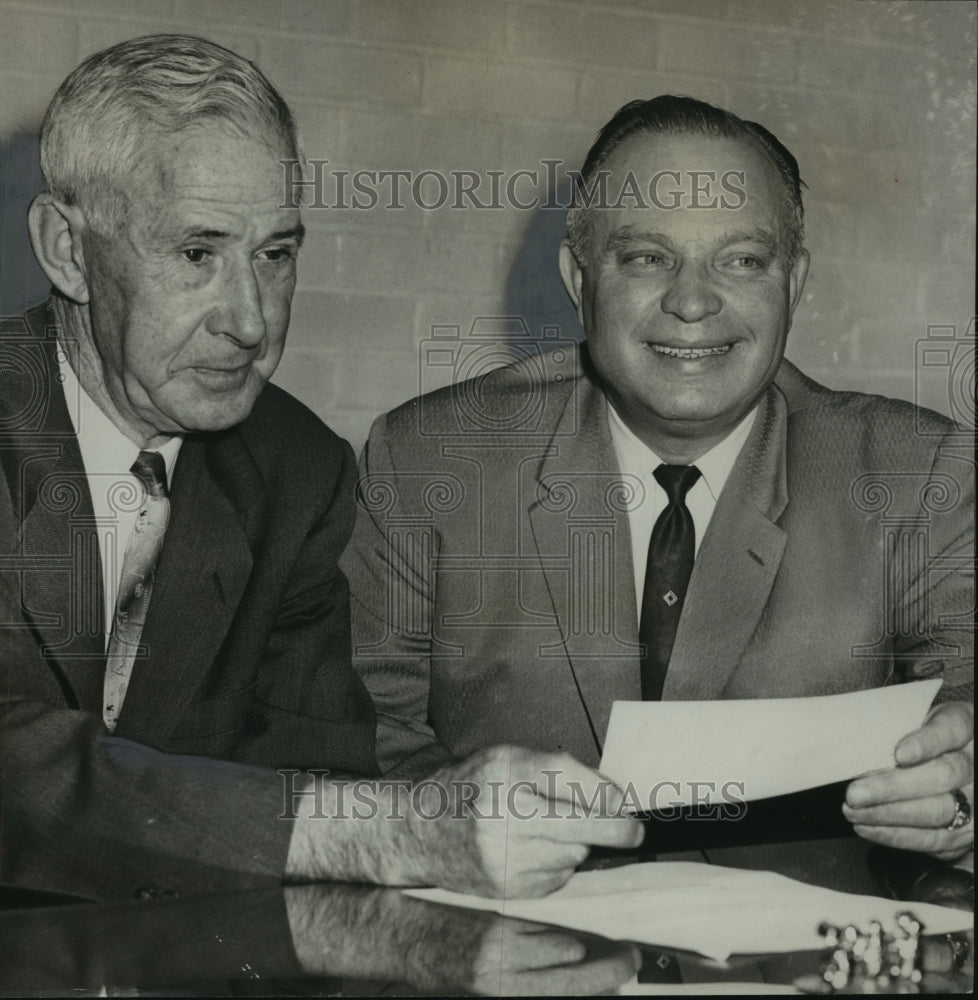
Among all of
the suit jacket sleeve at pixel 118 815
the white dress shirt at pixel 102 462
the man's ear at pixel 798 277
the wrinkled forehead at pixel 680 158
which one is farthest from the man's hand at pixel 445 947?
the wrinkled forehead at pixel 680 158

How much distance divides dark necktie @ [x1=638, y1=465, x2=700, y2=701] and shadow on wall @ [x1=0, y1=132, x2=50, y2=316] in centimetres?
132

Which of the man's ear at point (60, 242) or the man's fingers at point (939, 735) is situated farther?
the man's fingers at point (939, 735)

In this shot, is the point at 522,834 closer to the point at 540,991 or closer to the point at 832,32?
the point at 540,991

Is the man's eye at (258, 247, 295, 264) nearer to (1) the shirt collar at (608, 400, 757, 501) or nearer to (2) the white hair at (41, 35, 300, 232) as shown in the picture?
(2) the white hair at (41, 35, 300, 232)

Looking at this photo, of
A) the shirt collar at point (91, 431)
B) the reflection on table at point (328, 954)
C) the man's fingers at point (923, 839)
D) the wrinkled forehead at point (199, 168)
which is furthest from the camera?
the man's fingers at point (923, 839)

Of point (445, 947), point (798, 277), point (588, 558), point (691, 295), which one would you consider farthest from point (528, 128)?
point (445, 947)

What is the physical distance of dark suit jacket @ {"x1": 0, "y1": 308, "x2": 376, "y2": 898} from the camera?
2.72 metres

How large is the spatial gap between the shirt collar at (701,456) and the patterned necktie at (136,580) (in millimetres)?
918

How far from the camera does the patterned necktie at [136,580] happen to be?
109 inches

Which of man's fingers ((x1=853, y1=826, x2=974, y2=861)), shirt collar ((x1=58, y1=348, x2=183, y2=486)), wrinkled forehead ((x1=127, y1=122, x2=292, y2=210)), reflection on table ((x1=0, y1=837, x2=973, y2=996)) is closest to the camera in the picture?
reflection on table ((x1=0, y1=837, x2=973, y2=996))

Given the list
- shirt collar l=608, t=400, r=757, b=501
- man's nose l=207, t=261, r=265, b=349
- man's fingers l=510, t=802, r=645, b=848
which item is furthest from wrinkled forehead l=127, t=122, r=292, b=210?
man's fingers l=510, t=802, r=645, b=848

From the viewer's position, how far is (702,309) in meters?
2.79

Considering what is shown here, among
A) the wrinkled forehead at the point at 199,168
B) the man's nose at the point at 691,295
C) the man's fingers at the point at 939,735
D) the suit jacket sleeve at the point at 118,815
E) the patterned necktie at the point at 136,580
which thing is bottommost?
the suit jacket sleeve at the point at 118,815

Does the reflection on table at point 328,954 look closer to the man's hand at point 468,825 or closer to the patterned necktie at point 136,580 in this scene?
the man's hand at point 468,825
